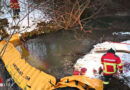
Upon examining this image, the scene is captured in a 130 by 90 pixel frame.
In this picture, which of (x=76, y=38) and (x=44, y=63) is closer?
(x=44, y=63)

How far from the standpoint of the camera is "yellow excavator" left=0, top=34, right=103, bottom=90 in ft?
9.71

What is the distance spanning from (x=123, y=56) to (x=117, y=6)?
11437mm

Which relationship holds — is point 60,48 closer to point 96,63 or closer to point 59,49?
point 59,49

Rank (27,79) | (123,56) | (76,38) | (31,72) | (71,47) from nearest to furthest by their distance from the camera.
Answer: (27,79) < (31,72) < (123,56) < (71,47) < (76,38)

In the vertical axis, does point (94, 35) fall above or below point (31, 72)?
above

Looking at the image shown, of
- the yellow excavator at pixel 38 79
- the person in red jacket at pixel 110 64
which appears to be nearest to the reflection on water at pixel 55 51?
the yellow excavator at pixel 38 79

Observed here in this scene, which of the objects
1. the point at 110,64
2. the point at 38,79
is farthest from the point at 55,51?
the point at 110,64

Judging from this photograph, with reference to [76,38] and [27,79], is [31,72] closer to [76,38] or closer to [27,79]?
[27,79]

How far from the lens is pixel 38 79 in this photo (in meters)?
3.62

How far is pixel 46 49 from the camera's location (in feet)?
23.3

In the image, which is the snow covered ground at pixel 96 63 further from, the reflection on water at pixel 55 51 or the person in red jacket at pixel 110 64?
the person in red jacket at pixel 110 64

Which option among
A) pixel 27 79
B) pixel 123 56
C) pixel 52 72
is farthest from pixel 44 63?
pixel 123 56

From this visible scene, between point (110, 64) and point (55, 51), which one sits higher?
point (110, 64)

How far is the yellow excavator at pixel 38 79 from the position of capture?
117 inches
